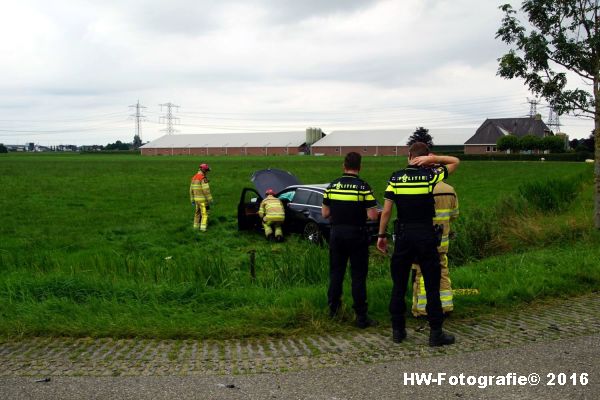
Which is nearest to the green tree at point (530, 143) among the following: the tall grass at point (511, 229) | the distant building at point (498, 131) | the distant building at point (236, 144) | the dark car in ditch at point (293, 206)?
the distant building at point (498, 131)

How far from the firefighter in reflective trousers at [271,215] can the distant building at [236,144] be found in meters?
105

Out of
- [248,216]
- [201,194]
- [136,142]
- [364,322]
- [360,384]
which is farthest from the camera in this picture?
[136,142]

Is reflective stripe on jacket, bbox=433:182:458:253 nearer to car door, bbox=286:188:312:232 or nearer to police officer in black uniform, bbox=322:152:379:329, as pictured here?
police officer in black uniform, bbox=322:152:379:329

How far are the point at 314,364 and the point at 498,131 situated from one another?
9896cm

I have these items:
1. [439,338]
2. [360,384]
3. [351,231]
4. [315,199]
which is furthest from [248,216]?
[360,384]

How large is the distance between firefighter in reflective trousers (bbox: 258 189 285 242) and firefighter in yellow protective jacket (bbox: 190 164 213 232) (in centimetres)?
181

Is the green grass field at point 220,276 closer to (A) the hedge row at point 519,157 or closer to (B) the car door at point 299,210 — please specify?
(B) the car door at point 299,210

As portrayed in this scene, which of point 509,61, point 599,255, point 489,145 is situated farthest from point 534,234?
point 489,145

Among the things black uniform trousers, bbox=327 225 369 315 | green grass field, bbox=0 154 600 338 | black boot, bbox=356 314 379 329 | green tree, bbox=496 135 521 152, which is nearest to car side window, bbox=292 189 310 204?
green grass field, bbox=0 154 600 338

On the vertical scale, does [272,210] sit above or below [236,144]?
below

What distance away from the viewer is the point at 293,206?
13.9m

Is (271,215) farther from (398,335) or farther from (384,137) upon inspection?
(384,137)

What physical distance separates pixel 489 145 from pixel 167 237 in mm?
90571

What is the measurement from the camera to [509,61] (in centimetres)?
1063
